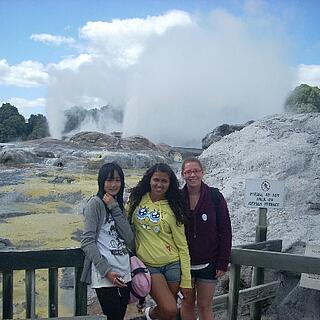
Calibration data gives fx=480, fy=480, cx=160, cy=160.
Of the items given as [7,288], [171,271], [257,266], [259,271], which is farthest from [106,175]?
[259,271]

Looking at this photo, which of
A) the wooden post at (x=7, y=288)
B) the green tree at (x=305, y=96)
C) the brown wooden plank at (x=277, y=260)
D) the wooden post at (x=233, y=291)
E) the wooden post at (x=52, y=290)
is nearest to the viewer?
the wooden post at (x=7, y=288)

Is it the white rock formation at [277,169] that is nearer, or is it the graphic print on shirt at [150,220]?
the graphic print on shirt at [150,220]

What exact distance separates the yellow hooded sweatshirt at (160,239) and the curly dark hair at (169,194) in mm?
35

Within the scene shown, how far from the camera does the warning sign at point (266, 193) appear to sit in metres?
4.15

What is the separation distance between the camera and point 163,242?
3135 millimetres

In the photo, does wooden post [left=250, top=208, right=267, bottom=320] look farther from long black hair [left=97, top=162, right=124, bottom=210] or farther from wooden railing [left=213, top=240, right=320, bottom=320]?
long black hair [left=97, top=162, right=124, bottom=210]

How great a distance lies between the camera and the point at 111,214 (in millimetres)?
2961

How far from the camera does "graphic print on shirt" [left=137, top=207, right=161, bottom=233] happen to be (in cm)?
312

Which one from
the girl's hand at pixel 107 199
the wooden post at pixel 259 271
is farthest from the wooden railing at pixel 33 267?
the wooden post at pixel 259 271

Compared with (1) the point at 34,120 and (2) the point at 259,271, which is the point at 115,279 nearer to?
(2) the point at 259,271

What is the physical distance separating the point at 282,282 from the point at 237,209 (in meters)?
1.19

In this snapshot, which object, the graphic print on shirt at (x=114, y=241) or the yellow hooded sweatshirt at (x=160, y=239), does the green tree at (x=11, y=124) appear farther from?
the graphic print on shirt at (x=114, y=241)

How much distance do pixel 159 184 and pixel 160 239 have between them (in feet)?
1.18

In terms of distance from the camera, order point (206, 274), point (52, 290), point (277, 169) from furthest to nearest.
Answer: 1. point (277, 169)
2. point (206, 274)
3. point (52, 290)
